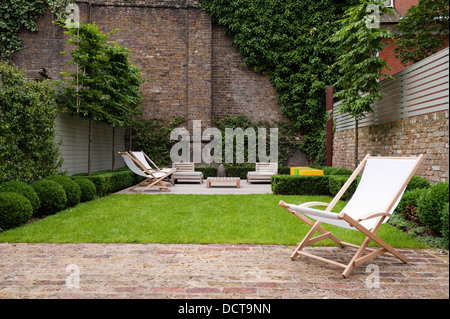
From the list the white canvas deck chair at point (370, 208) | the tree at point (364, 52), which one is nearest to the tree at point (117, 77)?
the tree at point (364, 52)

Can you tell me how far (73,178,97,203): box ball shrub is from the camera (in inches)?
258

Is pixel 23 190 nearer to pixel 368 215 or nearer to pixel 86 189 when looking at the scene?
pixel 86 189

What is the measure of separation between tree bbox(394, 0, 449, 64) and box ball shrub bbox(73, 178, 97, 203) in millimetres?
7830

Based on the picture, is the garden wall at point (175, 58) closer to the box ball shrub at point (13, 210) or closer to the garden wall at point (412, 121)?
the garden wall at point (412, 121)

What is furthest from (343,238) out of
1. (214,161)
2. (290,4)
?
(290,4)

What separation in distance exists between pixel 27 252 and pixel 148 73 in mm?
11009

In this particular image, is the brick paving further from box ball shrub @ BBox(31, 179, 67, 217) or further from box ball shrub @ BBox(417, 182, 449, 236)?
box ball shrub @ BBox(31, 179, 67, 217)

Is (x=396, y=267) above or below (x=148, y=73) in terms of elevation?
below

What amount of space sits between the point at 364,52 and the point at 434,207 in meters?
4.60

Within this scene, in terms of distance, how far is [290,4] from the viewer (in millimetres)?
12844

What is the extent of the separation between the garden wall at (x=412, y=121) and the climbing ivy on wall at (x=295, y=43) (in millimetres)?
4568

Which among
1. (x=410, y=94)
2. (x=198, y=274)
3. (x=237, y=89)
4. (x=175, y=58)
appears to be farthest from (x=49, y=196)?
(x=237, y=89)

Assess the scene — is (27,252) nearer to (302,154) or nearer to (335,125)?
(335,125)
